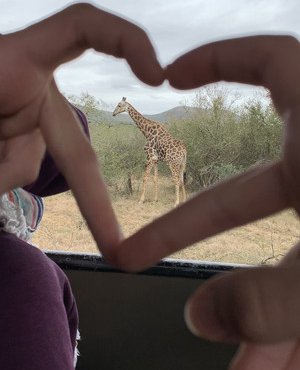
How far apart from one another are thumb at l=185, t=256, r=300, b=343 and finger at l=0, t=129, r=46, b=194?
164 mm

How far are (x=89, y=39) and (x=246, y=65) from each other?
0.07 metres

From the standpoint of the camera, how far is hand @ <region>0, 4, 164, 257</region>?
0.68 ft

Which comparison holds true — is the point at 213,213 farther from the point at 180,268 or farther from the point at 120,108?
the point at 120,108

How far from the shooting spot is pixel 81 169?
0.22 metres

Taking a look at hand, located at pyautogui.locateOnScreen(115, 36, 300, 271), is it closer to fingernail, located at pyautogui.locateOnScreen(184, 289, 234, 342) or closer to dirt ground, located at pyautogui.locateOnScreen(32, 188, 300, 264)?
fingernail, located at pyautogui.locateOnScreen(184, 289, 234, 342)

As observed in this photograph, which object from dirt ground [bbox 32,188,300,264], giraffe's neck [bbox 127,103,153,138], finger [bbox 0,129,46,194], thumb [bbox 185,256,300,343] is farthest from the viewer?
giraffe's neck [bbox 127,103,153,138]

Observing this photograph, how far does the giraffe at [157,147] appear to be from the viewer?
121 centimetres

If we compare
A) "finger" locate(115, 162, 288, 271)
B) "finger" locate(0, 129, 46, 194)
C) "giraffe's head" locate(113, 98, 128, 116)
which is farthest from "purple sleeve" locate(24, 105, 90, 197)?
"giraffe's head" locate(113, 98, 128, 116)

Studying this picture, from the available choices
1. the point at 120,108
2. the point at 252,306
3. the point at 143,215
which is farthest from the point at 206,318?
the point at 120,108

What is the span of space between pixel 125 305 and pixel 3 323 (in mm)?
726

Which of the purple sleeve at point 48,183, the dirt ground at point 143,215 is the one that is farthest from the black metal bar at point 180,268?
the purple sleeve at point 48,183

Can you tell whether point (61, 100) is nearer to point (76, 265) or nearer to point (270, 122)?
point (270, 122)

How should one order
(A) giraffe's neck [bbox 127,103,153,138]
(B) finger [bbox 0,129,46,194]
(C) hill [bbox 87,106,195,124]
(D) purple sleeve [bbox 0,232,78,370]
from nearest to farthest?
(B) finger [bbox 0,129,46,194] → (D) purple sleeve [bbox 0,232,78,370] → (C) hill [bbox 87,106,195,124] → (A) giraffe's neck [bbox 127,103,153,138]

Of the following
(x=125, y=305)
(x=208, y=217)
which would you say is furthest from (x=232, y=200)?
(x=125, y=305)
